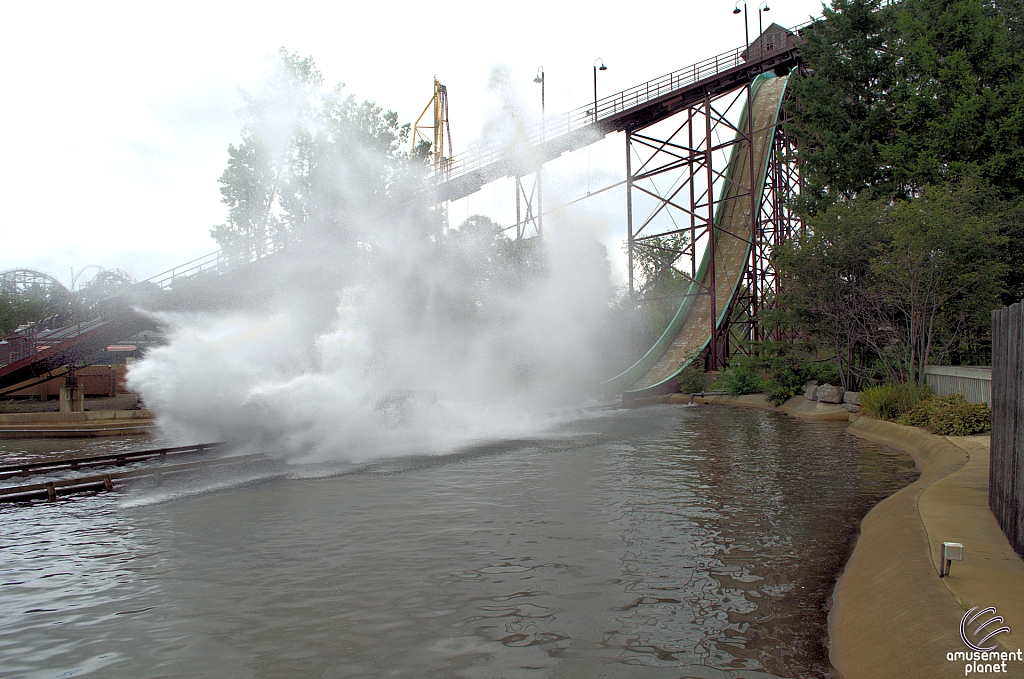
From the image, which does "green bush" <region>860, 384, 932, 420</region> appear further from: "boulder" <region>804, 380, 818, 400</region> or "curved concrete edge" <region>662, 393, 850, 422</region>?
"boulder" <region>804, 380, 818, 400</region>

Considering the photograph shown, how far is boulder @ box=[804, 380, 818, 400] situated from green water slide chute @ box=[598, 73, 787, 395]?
650 cm

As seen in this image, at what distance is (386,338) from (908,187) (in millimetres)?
18772

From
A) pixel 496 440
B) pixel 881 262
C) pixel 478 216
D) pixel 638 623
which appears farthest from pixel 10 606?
pixel 478 216

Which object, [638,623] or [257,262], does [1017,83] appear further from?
[257,262]

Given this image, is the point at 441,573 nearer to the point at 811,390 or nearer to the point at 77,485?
the point at 77,485

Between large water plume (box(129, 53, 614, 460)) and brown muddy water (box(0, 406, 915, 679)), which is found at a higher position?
large water plume (box(129, 53, 614, 460))

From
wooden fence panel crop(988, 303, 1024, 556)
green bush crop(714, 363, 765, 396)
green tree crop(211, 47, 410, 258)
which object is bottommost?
green bush crop(714, 363, 765, 396)

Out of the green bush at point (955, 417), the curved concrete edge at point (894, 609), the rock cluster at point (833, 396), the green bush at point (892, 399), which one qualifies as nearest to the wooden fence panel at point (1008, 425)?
the curved concrete edge at point (894, 609)

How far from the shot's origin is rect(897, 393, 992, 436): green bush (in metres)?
12.2

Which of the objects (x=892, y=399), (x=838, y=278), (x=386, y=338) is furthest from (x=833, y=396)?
(x=386, y=338)

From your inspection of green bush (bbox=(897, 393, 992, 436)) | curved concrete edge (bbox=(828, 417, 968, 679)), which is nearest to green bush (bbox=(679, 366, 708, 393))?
green bush (bbox=(897, 393, 992, 436))

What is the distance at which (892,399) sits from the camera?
16.8 m

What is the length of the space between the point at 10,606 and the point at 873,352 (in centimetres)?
2240

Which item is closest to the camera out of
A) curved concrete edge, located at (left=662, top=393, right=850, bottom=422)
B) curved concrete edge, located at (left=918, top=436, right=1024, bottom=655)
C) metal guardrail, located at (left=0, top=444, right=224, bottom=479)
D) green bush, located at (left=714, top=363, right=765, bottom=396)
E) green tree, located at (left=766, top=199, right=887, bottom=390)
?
curved concrete edge, located at (left=918, top=436, right=1024, bottom=655)
